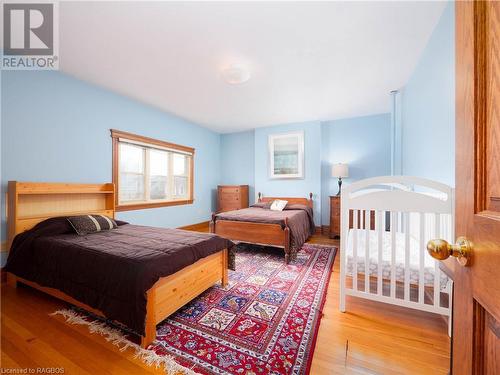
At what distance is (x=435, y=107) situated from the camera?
201 cm

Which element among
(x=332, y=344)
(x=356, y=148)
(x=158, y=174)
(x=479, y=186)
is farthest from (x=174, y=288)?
(x=356, y=148)

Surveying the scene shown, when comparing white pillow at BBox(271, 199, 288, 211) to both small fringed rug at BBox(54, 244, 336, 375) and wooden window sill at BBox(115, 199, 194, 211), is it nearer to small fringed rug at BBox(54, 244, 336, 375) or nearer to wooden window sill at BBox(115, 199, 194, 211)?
small fringed rug at BBox(54, 244, 336, 375)

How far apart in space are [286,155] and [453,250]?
4433 mm

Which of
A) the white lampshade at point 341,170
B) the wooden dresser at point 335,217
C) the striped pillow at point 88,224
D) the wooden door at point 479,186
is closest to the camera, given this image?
the wooden door at point 479,186

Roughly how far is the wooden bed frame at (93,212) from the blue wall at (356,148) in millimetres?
3283

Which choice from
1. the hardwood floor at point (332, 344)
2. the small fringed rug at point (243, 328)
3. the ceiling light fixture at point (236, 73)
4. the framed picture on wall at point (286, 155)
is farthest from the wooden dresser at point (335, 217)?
the ceiling light fixture at point (236, 73)

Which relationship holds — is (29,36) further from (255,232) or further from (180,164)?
(255,232)

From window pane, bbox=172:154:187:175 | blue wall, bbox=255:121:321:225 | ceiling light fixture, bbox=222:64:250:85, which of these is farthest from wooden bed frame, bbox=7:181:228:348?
blue wall, bbox=255:121:321:225

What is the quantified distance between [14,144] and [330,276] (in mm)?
3786

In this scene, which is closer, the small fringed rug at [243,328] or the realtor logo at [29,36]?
the small fringed rug at [243,328]

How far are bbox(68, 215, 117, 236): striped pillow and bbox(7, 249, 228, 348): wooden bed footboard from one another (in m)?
0.58

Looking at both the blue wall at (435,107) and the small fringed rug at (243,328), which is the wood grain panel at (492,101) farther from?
the blue wall at (435,107)

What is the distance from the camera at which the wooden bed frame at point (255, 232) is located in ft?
9.51

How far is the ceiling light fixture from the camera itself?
249 centimetres
